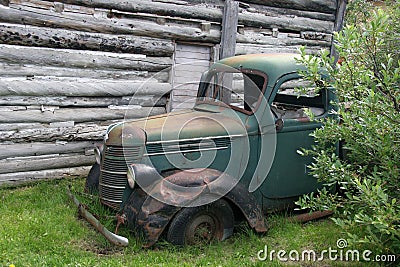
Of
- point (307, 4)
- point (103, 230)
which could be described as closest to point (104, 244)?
point (103, 230)

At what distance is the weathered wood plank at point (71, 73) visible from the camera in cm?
605

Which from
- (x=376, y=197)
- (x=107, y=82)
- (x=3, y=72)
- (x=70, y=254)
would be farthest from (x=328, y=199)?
(x=3, y=72)

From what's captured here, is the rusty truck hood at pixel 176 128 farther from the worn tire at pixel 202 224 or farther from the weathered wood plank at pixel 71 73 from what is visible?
the weathered wood plank at pixel 71 73

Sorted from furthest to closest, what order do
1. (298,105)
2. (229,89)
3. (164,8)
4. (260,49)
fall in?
(260,49)
(164,8)
(298,105)
(229,89)

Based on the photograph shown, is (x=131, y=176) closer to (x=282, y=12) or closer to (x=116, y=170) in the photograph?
(x=116, y=170)

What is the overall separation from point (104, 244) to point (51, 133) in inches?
97.6

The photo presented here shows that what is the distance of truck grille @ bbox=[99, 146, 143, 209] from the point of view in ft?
15.0

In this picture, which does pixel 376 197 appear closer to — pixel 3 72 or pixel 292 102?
pixel 292 102

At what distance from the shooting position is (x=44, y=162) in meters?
6.38

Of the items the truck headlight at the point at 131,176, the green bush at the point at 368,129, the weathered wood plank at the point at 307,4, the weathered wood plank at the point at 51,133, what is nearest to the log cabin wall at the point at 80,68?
the weathered wood plank at the point at 51,133

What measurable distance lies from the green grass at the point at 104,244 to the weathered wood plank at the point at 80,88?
156 cm

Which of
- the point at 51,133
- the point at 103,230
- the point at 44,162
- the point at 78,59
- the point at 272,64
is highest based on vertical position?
the point at 272,64

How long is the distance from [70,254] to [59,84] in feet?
9.42

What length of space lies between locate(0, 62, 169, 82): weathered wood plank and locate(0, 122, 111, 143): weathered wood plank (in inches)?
26.7
